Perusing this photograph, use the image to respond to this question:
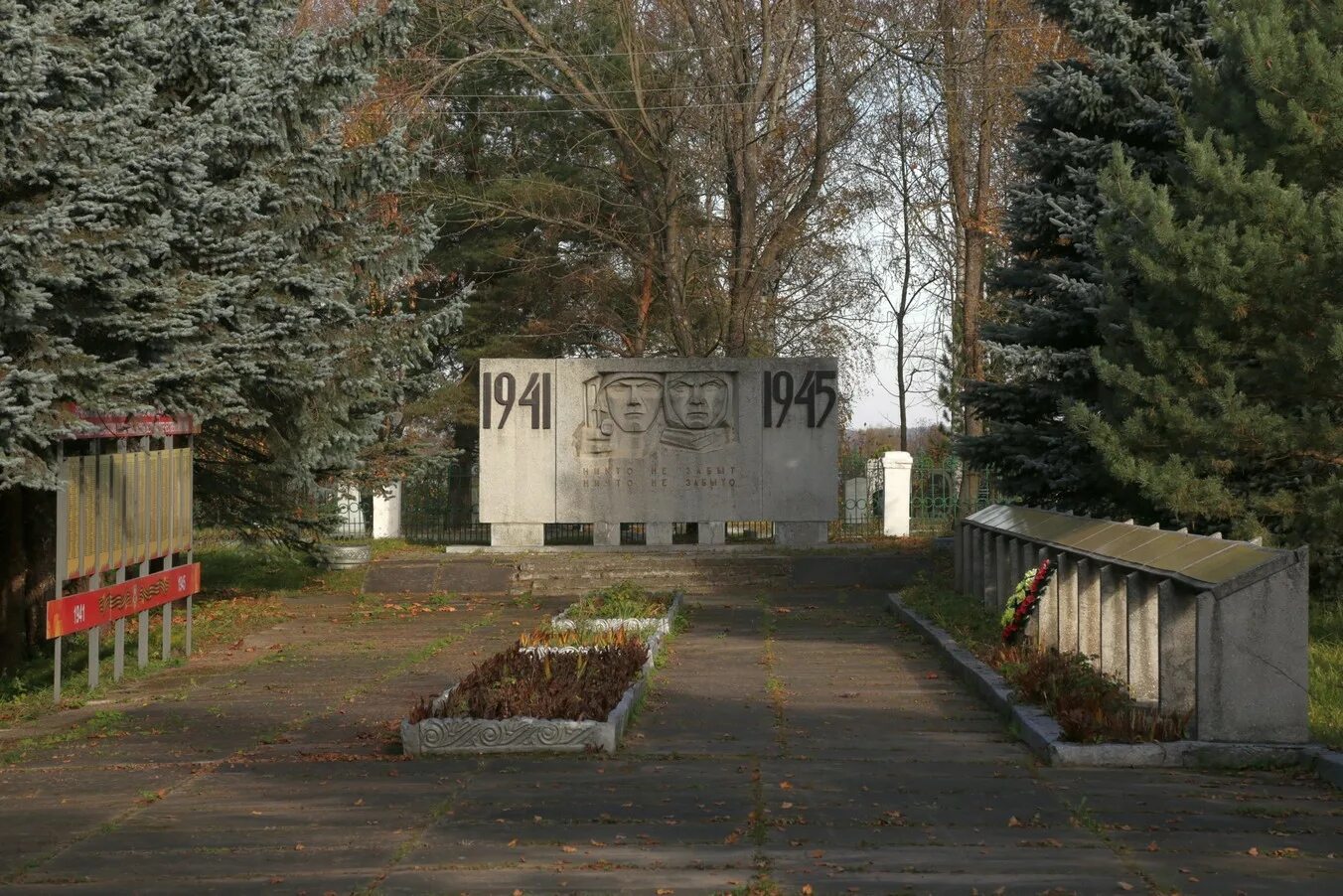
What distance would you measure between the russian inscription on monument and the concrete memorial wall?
15 mm

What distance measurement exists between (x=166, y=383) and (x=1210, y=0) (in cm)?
1070

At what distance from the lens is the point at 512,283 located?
35844 millimetres

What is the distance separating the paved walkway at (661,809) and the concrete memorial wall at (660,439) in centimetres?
1107

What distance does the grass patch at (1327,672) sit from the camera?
32.2ft

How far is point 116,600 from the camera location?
44.4 feet

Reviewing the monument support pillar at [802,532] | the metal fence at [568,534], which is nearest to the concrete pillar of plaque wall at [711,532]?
the monument support pillar at [802,532]

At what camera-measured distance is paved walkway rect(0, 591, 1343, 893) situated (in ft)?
22.6

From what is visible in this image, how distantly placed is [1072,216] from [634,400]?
7.37 m

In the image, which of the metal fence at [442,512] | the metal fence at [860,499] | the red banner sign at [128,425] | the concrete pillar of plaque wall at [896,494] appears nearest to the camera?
the red banner sign at [128,425]

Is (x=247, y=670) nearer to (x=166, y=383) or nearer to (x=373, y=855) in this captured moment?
(x=166, y=383)

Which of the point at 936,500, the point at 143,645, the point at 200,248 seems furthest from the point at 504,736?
the point at 936,500

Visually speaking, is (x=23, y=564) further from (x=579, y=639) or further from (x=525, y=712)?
(x=525, y=712)

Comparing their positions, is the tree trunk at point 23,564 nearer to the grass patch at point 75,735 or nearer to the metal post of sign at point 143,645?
the metal post of sign at point 143,645

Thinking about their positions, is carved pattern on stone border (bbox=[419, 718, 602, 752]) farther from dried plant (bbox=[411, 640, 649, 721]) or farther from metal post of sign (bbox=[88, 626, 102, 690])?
metal post of sign (bbox=[88, 626, 102, 690])
